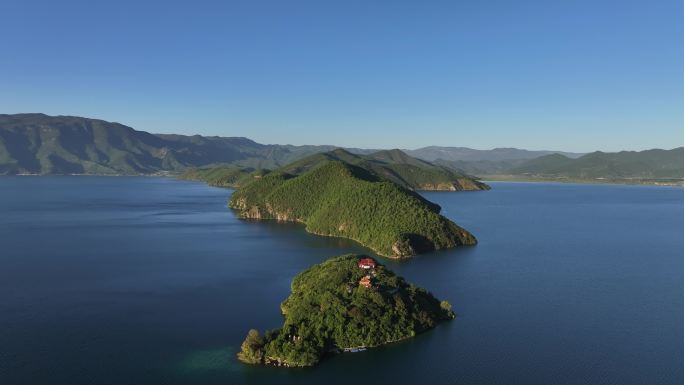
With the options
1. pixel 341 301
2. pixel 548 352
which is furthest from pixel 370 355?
pixel 548 352

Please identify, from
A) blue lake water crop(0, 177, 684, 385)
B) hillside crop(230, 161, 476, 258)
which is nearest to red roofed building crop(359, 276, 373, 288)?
blue lake water crop(0, 177, 684, 385)

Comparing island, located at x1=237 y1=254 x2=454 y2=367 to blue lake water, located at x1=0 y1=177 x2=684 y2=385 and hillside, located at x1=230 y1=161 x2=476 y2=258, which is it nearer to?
blue lake water, located at x1=0 y1=177 x2=684 y2=385

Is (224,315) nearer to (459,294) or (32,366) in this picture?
(32,366)

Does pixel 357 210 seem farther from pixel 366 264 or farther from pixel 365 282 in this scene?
pixel 365 282

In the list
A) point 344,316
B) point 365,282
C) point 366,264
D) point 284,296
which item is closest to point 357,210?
point 284,296

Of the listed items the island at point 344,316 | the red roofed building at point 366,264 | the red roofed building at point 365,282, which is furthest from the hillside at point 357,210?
the red roofed building at point 365,282
